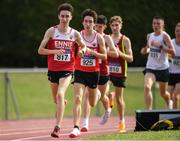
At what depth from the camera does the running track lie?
15.2 meters

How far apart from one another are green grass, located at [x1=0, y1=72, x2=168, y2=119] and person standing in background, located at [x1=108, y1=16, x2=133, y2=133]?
680cm

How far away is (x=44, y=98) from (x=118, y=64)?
38.2 ft

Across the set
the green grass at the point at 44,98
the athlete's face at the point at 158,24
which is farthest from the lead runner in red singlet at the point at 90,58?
the green grass at the point at 44,98

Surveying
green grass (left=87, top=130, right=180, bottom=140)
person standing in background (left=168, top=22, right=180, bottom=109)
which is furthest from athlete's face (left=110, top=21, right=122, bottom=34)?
green grass (left=87, top=130, right=180, bottom=140)

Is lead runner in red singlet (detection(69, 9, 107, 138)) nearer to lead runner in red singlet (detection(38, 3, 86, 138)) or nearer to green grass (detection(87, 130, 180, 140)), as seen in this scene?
lead runner in red singlet (detection(38, 3, 86, 138))

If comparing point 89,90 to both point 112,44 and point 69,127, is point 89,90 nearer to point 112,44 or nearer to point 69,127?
point 112,44

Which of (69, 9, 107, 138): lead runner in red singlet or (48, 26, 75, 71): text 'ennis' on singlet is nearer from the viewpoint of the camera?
A: (48, 26, 75, 71): text 'ennis' on singlet

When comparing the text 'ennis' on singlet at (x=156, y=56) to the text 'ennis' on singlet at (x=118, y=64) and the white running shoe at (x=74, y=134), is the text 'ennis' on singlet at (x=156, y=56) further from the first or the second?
the white running shoe at (x=74, y=134)

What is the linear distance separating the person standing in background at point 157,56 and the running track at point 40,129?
45.2 inches

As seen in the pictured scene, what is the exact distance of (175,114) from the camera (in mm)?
14773

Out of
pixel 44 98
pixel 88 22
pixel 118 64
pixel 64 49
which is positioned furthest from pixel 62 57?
pixel 44 98

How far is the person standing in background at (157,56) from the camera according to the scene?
17.4 meters

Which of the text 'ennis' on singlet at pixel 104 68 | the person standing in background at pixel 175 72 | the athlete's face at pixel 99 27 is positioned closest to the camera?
the athlete's face at pixel 99 27

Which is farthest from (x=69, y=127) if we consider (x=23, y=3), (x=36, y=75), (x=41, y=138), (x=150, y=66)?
(x=23, y=3)
